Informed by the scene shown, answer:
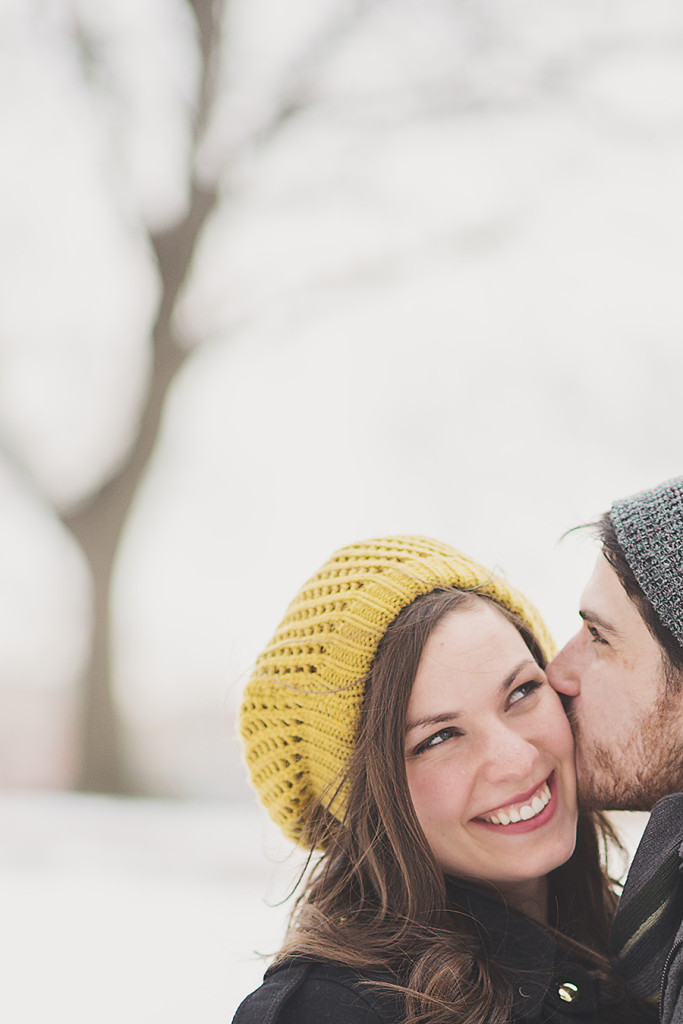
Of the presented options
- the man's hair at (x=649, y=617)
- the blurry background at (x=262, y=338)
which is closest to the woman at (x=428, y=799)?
the man's hair at (x=649, y=617)

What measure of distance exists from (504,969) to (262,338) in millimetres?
2482

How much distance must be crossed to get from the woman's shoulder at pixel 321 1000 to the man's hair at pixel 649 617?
0.54 m

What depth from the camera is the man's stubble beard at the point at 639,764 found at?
4.45 ft

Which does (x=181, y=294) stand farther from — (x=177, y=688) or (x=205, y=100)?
(x=177, y=688)

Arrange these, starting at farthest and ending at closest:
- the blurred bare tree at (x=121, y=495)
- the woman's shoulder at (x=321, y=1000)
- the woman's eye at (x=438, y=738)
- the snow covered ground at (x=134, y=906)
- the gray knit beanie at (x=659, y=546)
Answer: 1. the blurred bare tree at (x=121, y=495)
2. the snow covered ground at (x=134, y=906)
3. the woman's eye at (x=438, y=738)
4. the gray knit beanie at (x=659, y=546)
5. the woman's shoulder at (x=321, y=1000)

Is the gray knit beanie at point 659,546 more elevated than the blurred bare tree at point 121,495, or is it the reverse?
the gray knit beanie at point 659,546

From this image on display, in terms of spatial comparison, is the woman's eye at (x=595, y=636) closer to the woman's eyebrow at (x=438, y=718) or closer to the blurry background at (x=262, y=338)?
the woman's eyebrow at (x=438, y=718)

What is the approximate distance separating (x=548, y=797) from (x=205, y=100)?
275 centimetres

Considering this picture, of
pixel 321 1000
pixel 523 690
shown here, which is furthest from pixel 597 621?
pixel 321 1000

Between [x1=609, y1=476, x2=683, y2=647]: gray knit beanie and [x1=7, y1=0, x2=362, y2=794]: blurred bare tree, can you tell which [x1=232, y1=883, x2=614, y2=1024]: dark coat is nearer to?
[x1=609, y1=476, x2=683, y2=647]: gray knit beanie

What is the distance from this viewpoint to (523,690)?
148cm

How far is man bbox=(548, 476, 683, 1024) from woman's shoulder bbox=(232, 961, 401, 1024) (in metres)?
0.35

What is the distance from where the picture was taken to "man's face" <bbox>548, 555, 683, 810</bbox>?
1360 mm

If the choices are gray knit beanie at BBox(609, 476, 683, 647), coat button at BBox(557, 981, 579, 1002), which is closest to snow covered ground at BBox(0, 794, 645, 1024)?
coat button at BBox(557, 981, 579, 1002)
